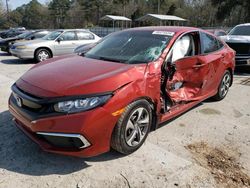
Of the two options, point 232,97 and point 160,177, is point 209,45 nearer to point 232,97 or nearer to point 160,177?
point 232,97

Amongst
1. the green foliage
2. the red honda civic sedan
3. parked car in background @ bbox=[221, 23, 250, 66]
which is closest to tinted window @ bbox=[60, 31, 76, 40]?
parked car in background @ bbox=[221, 23, 250, 66]

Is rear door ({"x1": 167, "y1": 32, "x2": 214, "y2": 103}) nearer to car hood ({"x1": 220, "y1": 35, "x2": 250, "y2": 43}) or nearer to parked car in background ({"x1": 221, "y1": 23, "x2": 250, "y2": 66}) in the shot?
parked car in background ({"x1": 221, "y1": 23, "x2": 250, "y2": 66})

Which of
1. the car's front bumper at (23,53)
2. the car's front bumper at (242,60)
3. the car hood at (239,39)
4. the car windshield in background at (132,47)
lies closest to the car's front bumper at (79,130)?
the car windshield in background at (132,47)

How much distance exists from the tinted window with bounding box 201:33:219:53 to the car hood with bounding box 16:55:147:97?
1886 mm

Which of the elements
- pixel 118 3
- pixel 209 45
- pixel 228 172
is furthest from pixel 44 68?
pixel 118 3

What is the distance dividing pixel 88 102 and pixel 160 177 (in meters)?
1.17

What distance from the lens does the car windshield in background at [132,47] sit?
405 centimetres

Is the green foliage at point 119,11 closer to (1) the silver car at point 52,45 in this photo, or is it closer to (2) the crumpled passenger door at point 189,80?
(1) the silver car at point 52,45

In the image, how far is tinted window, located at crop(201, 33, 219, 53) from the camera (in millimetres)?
5152

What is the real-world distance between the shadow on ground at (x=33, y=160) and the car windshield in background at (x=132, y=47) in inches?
54.3

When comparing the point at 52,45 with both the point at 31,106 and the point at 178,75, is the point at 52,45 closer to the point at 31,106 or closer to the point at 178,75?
the point at 178,75

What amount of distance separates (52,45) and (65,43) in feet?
1.88

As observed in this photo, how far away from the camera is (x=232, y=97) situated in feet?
21.3

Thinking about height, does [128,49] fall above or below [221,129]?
above
